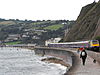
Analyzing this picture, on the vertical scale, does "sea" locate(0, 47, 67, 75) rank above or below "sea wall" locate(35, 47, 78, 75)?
below

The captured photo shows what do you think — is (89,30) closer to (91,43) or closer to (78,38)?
(78,38)

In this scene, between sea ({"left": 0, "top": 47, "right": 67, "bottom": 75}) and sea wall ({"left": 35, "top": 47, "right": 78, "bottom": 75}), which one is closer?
sea wall ({"left": 35, "top": 47, "right": 78, "bottom": 75})

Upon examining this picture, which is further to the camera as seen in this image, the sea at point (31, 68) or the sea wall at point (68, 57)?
the sea at point (31, 68)

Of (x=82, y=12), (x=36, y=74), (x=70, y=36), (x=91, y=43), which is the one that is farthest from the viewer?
(x=82, y=12)

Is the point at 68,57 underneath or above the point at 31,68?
above

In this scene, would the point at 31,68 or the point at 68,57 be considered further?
the point at 31,68

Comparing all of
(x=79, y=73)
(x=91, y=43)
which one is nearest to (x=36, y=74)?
(x=79, y=73)

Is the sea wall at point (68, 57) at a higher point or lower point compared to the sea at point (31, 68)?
higher

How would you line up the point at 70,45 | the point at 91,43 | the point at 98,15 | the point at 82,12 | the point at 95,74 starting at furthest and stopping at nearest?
1. the point at 82,12
2. the point at 98,15
3. the point at 70,45
4. the point at 91,43
5. the point at 95,74

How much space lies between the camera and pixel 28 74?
4075cm

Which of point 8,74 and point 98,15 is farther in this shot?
point 98,15

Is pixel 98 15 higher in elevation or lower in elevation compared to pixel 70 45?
higher

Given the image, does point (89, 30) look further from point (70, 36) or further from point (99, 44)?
point (99, 44)

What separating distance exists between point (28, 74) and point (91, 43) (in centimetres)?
2259
